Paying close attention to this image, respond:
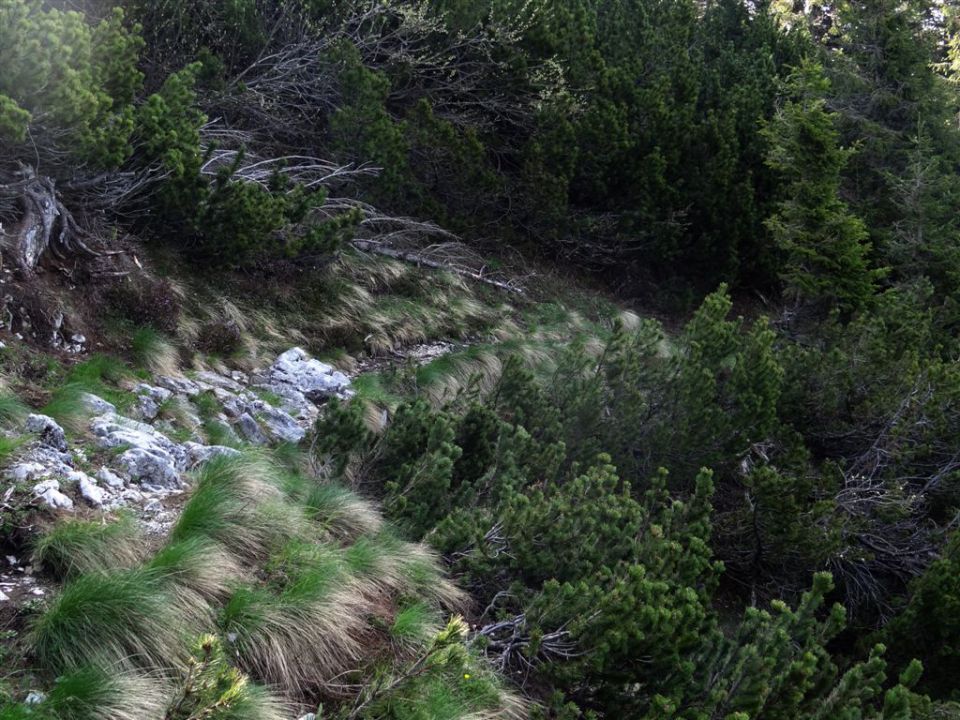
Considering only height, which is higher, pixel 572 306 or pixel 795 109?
pixel 795 109

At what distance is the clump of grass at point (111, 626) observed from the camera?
Answer: 142 inches

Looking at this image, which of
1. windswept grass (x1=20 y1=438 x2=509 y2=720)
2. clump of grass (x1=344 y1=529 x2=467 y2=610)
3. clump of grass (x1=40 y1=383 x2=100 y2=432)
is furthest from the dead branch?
clump of grass (x1=344 y1=529 x2=467 y2=610)

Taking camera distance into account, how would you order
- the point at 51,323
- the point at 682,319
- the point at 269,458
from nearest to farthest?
1. the point at 269,458
2. the point at 51,323
3. the point at 682,319

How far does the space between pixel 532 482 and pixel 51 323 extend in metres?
3.70

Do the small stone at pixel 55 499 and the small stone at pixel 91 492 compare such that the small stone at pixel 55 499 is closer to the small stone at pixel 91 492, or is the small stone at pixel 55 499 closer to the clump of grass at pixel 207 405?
the small stone at pixel 91 492

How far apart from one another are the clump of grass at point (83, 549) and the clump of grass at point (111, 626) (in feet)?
0.57

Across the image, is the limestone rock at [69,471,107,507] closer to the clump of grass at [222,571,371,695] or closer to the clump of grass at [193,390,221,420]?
the clump of grass at [222,571,371,695]

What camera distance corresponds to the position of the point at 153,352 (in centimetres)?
734

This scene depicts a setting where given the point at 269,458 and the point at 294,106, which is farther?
the point at 294,106

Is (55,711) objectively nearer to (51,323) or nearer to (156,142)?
(51,323)

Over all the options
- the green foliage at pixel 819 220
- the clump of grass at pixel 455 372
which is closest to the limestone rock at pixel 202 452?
the clump of grass at pixel 455 372

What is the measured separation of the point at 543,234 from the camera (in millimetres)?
14141

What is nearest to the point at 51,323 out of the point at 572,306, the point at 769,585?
the point at 769,585

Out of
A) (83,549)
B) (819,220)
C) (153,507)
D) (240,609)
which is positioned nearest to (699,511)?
(240,609)
